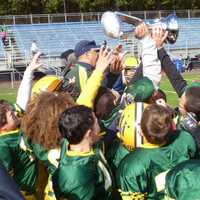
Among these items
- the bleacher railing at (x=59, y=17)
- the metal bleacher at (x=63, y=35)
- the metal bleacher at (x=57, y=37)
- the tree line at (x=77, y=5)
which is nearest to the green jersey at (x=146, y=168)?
the metal bleacher at (x=57, y=37)

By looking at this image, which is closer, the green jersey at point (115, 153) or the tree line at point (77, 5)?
the green jersey at point (115, 153)

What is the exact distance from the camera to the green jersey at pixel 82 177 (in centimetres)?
351

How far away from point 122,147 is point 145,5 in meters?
49.0

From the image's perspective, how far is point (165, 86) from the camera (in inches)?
892

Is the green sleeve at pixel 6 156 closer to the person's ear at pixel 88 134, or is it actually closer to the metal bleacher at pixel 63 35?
the person's ear at pixel 88 134

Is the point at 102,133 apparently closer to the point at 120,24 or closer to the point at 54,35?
the point at 120,24

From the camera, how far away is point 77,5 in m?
51.3

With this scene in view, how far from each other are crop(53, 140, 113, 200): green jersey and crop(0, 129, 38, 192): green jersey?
2.33ft

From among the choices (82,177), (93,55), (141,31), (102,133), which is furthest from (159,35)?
(82,177)

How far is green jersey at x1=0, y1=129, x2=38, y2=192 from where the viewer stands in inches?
169

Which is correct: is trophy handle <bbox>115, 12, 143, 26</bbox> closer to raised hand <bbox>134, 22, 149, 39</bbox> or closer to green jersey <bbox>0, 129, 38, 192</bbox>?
raised hand <bbox>134, 22, 149, 39</bbox>

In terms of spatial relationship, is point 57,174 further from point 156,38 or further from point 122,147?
point 156,38

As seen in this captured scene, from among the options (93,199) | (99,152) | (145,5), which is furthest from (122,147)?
(145,5)

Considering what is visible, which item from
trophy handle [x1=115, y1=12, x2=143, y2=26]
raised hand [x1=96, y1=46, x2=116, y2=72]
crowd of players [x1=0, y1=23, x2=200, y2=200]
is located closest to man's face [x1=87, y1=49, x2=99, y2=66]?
crowd of players [x1=0, y1=23, x2=200, y2=200]
